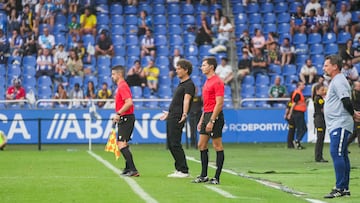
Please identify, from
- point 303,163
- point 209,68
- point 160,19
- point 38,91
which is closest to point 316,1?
point 160,19

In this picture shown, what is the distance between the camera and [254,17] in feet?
121

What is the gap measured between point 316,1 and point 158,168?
18.8m

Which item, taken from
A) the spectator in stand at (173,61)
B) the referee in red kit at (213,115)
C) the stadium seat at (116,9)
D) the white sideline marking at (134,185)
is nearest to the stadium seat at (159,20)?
the stadium seat at (116,9)

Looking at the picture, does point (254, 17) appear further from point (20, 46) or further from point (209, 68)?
point (209, 68)

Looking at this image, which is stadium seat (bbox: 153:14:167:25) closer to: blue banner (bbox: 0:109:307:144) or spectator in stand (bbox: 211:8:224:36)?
spectator in stand (bbox: 211:8:224:36)

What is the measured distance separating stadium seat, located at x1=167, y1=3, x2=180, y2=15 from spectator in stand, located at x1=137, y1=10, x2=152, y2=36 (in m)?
1.27

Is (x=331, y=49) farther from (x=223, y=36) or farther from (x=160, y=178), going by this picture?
(x=160, y=178)

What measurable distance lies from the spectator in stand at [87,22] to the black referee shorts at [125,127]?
1873 centimetres

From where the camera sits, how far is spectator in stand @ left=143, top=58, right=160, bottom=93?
1310 inches

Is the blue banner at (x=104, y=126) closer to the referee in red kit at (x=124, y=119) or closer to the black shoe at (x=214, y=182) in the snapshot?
the referee in red kit at (x=124, y=119)

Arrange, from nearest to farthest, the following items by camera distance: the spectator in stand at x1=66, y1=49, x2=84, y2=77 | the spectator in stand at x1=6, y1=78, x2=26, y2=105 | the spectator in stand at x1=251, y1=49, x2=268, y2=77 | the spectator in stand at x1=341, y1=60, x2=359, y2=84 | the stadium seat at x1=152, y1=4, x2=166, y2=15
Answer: the spectator in stand at x1=6, y1=78, x2=26, y2=105 → the spectator in stand at x1=341, y1=60, x2=359, y2=84 → the spectator in stand at x1=66, y1=49, x2=84, y2=77 → the spectator in stand at x1=251, y1=49, x2=268, y2=77 → the stadium seat at x1=152, y1=4, x2=166, y2=15

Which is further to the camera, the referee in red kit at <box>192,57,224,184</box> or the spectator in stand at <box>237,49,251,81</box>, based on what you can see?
the spectator in stand at <box>237,49,251,81</box>

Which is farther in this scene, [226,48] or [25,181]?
[226,48]

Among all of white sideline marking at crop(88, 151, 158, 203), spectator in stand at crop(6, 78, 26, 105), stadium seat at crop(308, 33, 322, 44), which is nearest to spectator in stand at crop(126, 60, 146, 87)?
spectator in stand at crop(6, 78, 26, 105)
